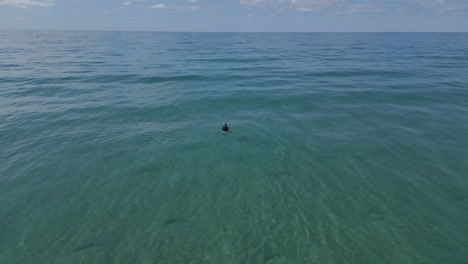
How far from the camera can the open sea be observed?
1080cm

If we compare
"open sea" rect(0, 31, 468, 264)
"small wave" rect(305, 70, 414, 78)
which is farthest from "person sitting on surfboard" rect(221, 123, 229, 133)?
"small wave" rect(305, 70, 414, 78)

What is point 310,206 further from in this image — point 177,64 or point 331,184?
point 177,64

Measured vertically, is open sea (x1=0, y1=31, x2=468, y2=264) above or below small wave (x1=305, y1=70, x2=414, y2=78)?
below

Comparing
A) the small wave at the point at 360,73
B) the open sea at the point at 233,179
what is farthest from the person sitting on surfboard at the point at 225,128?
the small wave at the point at 360,73

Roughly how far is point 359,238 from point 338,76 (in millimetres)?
→ 39184

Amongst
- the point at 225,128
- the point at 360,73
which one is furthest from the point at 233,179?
the point at 360,73

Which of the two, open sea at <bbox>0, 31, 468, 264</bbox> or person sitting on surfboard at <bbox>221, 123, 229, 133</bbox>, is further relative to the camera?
person sitting on surfboard at <bbox>221, 123, 229, 133</bbox>

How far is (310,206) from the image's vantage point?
13195 millimetres

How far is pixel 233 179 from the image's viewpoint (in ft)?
51.1

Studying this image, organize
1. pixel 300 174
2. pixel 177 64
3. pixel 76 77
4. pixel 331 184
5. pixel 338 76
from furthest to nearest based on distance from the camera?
1. pixel 177 64
2. pixel 338 76
3. pixel 76 77
4. pixel 300 174
5. pixel 331 184

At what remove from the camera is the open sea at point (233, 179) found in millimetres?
10805

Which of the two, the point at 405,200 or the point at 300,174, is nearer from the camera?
the point at 405,200

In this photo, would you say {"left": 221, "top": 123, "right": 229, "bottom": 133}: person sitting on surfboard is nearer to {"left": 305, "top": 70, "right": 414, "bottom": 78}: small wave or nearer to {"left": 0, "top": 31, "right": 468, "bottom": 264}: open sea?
{"left": 0, "top": 31, "right": 468, "bottom": 264}: open sea

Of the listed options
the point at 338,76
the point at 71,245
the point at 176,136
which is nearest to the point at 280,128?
→ the point at 176,136
